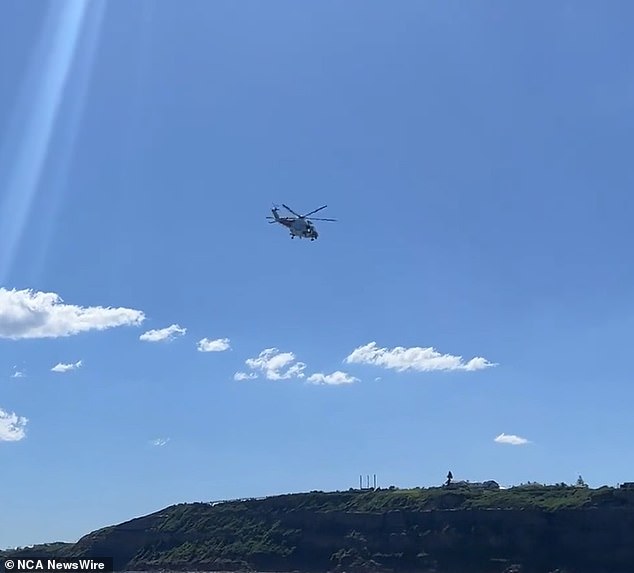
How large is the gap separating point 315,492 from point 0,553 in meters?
61.7

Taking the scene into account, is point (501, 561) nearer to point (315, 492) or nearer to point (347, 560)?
point (347, 560)

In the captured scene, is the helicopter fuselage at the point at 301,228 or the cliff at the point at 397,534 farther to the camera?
the cliff at the point at 397,534

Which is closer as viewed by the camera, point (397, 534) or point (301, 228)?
point (301, 228)

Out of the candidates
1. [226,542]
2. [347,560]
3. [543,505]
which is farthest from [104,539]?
[543,505]

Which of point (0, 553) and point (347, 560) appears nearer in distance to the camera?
point (347, 560)

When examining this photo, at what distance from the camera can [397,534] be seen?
11906cm

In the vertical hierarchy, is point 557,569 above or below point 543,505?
below

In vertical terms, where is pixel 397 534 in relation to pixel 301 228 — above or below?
below

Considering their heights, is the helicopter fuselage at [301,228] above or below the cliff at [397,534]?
above

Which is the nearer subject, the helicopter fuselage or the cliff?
the helicopter fuselage

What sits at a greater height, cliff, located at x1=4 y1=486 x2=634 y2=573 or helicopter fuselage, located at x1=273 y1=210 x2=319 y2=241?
helicopter fuselage, located at x1=273 y1=210 x2=319 y2=241

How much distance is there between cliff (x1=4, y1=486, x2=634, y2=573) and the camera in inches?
4220

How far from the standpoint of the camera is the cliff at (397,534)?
107 m

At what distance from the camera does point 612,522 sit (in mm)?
106125
